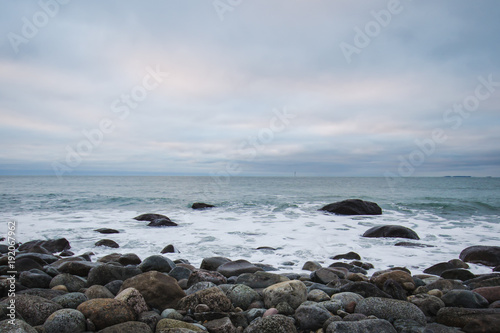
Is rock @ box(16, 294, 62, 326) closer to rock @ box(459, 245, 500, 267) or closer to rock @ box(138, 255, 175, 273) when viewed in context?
rock @ box(138, 255, 175, 273)

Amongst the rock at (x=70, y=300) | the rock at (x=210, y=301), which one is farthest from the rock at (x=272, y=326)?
the rock at (x=70, y=300)

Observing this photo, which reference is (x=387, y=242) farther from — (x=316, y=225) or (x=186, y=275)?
(x=186, y=275)

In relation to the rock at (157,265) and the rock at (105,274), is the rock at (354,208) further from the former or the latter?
the rock at (105,274)

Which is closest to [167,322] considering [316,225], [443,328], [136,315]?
[136,315]

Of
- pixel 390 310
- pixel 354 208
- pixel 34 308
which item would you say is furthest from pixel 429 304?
pixel 354 208

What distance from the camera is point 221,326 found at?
3672mm

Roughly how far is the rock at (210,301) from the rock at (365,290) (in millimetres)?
1972

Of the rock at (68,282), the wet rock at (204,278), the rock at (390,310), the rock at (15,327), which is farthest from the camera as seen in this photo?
the wet rock at (204,278)

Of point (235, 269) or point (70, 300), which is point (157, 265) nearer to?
point (235, 269)

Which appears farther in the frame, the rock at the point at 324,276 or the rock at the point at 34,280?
the rock at the point at 324,276

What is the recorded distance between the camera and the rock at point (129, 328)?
3.44 metres

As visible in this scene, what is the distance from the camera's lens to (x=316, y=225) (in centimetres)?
1502

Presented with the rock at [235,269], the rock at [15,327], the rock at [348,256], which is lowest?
the rock at [348,256]

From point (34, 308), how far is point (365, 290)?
4.55 metres
